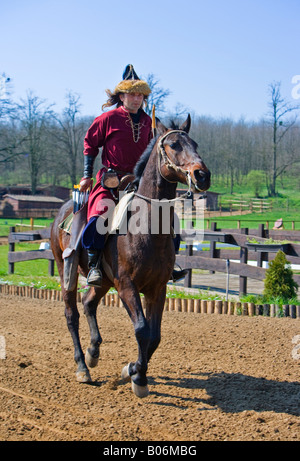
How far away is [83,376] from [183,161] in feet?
8.92

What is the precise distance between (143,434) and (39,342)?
3.47 m

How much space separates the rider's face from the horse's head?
32.0 inches

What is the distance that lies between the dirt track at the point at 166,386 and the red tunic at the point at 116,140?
1984 mm

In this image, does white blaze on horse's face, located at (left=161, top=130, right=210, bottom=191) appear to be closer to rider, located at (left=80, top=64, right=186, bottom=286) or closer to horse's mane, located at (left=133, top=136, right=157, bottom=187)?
horse's mane, located at (left=133, top=136, right=157, bottom=187)

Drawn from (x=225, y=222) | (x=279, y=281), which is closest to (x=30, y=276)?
(x=279, y=281)

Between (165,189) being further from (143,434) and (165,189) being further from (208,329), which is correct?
(208,329)

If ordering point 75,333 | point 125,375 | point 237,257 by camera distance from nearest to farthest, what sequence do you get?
point 125,375
point 75,333
point 237,257

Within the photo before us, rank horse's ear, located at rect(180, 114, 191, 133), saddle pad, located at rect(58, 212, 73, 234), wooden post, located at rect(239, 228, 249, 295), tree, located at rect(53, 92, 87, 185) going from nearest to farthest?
horse's ear, located at rect(180, 114, 191, 133) → saddle pad, located at rect(58, 212, 73, 234) → wooden post, located at rect(239, 228, 249, 295) → tree, located at rect(53, 92, 87, 185)

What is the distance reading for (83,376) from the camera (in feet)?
18.6

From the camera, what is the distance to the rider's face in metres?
5.78

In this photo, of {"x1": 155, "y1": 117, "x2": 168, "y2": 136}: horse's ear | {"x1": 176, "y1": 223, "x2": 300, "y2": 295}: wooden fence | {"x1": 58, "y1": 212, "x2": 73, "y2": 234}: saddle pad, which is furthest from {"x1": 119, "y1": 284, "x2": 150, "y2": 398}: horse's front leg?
{"x1": 176, "y1": 223, "x2": 300, "y2": 295}: wooden fence

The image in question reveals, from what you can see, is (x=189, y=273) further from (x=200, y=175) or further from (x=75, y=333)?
(x=200, y=175)

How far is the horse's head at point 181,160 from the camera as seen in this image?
14.4ft

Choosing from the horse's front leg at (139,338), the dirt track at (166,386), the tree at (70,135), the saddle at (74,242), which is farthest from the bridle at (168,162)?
the tree at (70,135)
